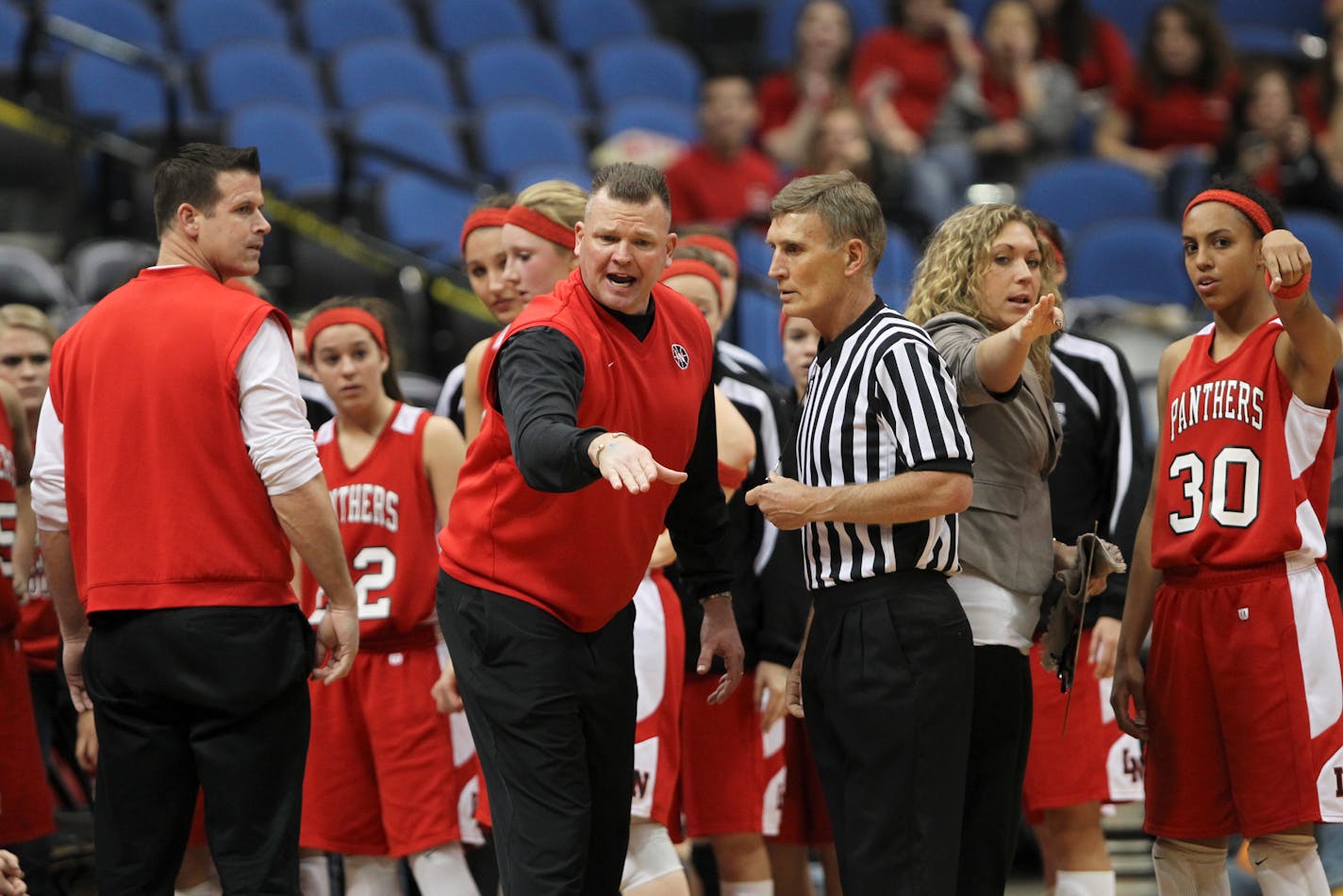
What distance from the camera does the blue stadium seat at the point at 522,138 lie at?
10688mm

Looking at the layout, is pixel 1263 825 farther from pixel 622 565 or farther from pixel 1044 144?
pixel 1044 144

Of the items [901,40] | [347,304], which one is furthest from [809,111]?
[347,304]

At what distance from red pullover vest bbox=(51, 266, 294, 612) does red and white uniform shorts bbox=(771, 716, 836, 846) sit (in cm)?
181

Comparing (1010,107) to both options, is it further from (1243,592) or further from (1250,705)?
(1250,705)

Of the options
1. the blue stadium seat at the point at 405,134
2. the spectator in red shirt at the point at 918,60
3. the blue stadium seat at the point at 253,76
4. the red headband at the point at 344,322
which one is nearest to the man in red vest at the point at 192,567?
the red headband at the point at 344,322

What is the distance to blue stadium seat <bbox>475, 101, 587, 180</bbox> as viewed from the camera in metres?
10.7

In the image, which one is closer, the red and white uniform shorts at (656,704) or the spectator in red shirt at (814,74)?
the red and white uniform shorts at (656,704)

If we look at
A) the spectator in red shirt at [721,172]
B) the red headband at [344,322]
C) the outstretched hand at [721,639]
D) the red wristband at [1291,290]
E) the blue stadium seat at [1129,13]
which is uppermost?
the blue stadium seat at [1129,13]

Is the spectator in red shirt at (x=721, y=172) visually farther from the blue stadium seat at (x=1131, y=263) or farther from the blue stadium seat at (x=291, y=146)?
the blue stadium seat at (x=291, y=146)

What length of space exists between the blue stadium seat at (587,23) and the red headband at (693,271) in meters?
7.36

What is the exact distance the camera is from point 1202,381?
453 cm

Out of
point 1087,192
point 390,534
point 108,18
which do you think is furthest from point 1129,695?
point 108,18

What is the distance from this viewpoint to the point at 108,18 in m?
10.4

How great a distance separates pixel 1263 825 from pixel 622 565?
1.77m
